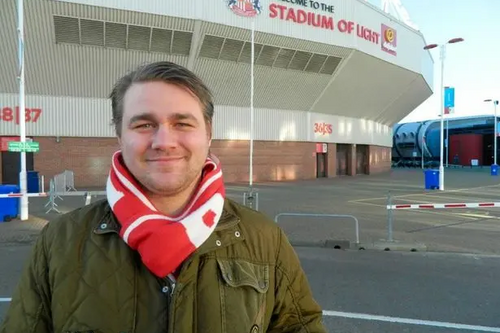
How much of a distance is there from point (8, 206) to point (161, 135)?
36.7 feet

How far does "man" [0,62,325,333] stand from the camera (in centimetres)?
147

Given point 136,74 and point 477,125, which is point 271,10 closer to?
point 136,74

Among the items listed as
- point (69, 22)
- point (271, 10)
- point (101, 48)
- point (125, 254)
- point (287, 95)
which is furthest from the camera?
point (287, 95)

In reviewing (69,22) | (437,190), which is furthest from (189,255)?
(437,190)

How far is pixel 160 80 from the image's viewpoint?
1558 mm

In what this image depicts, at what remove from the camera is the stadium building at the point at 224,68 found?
18.3m

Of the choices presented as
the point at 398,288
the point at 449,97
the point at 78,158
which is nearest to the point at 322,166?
the point at 449,97

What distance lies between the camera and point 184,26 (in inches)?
766

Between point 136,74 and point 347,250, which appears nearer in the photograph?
point 136,74

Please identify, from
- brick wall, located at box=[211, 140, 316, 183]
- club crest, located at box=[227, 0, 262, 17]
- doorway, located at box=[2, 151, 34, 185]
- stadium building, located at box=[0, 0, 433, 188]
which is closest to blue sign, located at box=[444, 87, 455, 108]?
stadium building, located at box=[0, 0, 433, 188]

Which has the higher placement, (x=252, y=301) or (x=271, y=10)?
(x=271, y=10)

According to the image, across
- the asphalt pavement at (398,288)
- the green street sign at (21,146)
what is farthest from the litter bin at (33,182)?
the asphalt pavement at (398,288)

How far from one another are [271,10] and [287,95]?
585 cm

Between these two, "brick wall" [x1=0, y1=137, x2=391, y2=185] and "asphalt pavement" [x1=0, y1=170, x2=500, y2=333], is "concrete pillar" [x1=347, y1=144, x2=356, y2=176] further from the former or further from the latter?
"asphalt pavement" [x1=0, y1=170, x2=500, y2=333]
